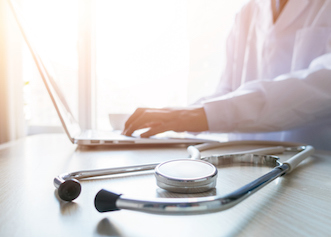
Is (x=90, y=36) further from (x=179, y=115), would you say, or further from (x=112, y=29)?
(x=179, y=115)

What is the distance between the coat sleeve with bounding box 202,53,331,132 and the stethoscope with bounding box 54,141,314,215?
0.20 meters

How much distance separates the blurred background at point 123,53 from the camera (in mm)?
1175

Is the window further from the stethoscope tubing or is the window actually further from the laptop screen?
the stethoscope tubing

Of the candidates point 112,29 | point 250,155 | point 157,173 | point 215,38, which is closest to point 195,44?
point 215,38

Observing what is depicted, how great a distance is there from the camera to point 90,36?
1226 mm

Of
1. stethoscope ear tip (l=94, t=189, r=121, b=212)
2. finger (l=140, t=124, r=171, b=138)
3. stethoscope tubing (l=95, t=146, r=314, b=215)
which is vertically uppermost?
stethoscope tubing (l=95, t=146, r=314, b=215)

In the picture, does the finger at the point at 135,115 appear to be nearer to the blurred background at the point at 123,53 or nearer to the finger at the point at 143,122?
the finger at the point at 143,122

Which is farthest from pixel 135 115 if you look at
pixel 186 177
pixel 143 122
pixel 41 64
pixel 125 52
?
pixel 125 52

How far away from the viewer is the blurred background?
1.17m

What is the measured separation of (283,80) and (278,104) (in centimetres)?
5

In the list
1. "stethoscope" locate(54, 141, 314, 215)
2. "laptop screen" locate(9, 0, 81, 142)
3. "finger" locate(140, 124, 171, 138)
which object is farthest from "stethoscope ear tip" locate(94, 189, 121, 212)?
"finger" locate(140, 124, 171, 138)

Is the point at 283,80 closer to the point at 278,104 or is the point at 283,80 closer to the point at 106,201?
the point at 278,104

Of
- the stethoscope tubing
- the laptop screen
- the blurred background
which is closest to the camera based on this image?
the stethoscope tubing

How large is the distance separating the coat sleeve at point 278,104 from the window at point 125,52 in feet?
2.02
